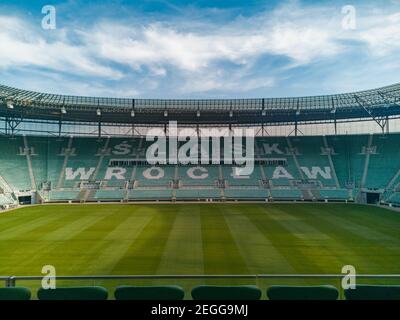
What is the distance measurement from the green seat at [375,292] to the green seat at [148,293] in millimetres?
2289

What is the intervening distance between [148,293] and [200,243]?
15667 millimetres

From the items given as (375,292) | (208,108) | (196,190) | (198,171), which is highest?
(208,108)

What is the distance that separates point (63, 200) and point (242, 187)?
28.2 m

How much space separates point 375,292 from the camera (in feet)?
11.7

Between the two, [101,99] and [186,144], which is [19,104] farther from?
[186,144]

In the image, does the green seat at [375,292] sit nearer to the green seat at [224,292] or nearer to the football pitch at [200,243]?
the green seat at [224,292]

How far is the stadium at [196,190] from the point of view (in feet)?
52.6

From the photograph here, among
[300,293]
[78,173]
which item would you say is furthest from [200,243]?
[78,173]

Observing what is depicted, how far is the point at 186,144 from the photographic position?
53188 millimetres

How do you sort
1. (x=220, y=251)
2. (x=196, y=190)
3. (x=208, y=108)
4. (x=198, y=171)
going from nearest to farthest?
1. (x=220, y=251)
2. (x=196, y=190)
3. (x=208, y=108)
4. (x=198, y=171)

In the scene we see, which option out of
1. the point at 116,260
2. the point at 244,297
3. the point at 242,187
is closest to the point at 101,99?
the point at 242,187

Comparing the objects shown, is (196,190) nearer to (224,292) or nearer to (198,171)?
(198,171)

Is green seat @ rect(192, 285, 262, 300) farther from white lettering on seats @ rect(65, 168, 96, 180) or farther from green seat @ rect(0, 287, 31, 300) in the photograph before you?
white lettering on seats @ rect(65, 168, 96, 180)

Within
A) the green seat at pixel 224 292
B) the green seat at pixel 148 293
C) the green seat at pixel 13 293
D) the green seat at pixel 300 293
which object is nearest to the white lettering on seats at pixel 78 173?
the green seat at pixel 13 293
